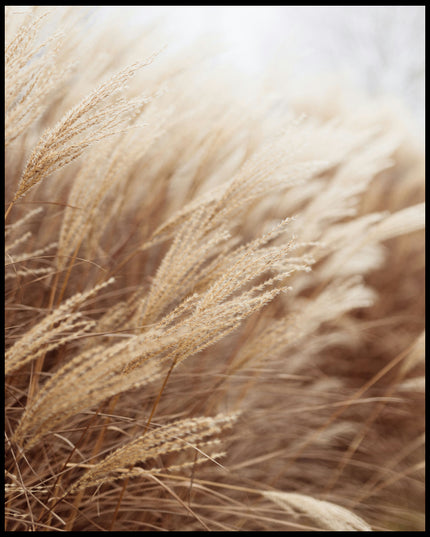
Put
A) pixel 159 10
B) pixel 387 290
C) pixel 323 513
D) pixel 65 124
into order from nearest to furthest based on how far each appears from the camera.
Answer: pixel 65 124 → pixel 323 513 → pixel 159 10 → pixel 387 290

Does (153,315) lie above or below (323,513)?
above

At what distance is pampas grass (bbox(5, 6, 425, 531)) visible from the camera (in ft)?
1.81

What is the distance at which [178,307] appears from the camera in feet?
1.78

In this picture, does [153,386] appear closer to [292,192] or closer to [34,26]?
[292,192]

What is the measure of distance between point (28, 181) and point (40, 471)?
0.64 meters

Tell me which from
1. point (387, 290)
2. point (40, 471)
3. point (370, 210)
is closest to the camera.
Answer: point (40, 471)

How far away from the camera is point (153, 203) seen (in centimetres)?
140

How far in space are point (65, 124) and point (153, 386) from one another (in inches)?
32.0

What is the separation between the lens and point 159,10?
4.74ft

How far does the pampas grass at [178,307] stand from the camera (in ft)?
1.81

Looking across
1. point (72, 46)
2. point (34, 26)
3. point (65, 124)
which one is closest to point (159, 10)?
point (72, 46)

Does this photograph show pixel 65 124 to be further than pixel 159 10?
No

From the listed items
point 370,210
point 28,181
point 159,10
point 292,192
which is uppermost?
point 159,10

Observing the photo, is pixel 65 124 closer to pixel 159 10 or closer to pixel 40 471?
pixel 40 471
